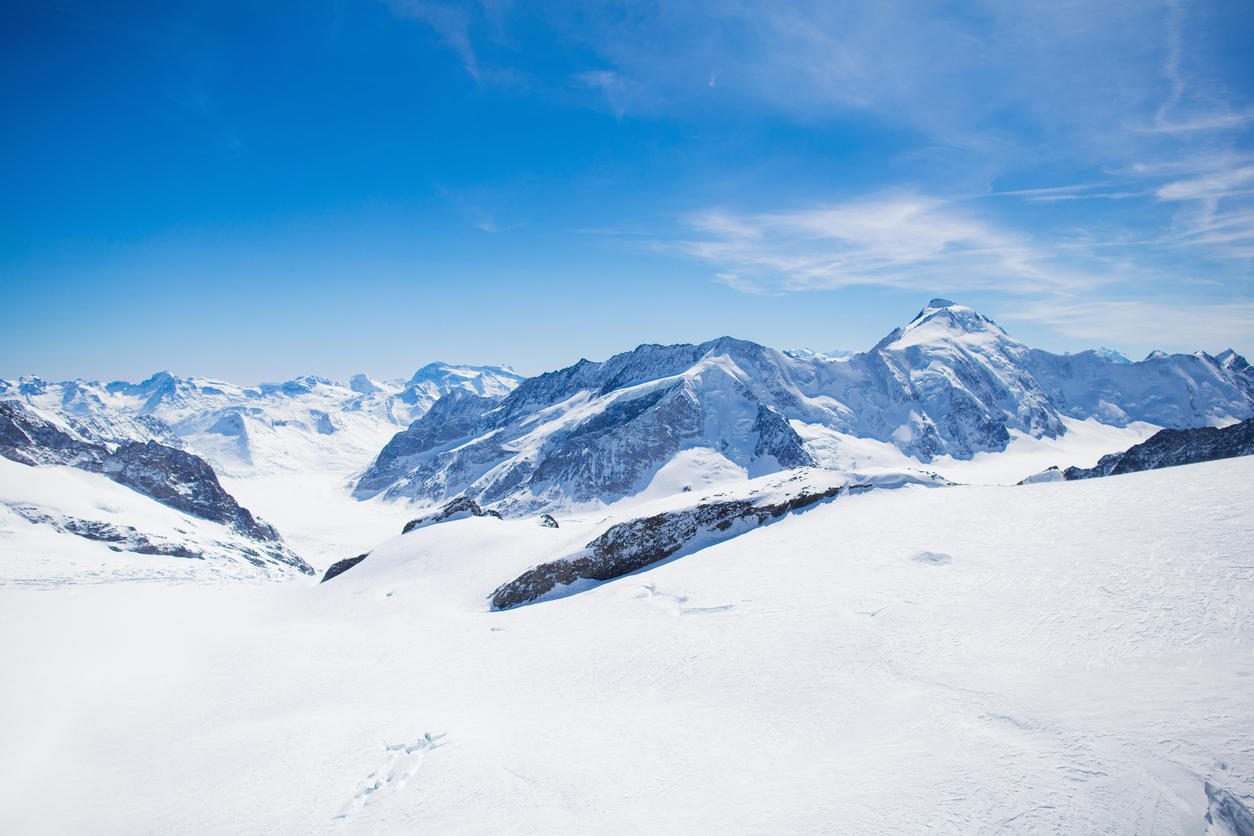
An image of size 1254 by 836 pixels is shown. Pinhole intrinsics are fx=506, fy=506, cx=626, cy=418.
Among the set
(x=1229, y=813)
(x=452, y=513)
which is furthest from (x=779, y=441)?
(x=1229, y=813)

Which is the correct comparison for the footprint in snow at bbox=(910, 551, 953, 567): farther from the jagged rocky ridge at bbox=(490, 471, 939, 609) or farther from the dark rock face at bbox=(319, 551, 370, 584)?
the dark rock face at bbox=(319, 551, 370, 584)

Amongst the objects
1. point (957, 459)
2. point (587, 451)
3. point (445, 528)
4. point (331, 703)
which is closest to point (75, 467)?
point (587, 451)

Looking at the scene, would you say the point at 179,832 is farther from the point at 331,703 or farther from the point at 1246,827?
the point at 1246,827

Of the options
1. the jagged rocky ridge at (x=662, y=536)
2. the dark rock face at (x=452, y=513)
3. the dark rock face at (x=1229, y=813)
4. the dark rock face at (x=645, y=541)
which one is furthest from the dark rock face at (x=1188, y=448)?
the dark rock face at (x=1229, y=813)

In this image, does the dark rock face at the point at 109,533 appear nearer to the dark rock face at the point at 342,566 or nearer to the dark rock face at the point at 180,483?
the dark rock face at the point at 180,483

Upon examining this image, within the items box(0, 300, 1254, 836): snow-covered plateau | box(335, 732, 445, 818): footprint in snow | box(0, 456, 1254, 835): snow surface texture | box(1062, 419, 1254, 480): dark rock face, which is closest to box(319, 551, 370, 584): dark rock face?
box(0, 300, 1254, 836): snow-covered plateau
